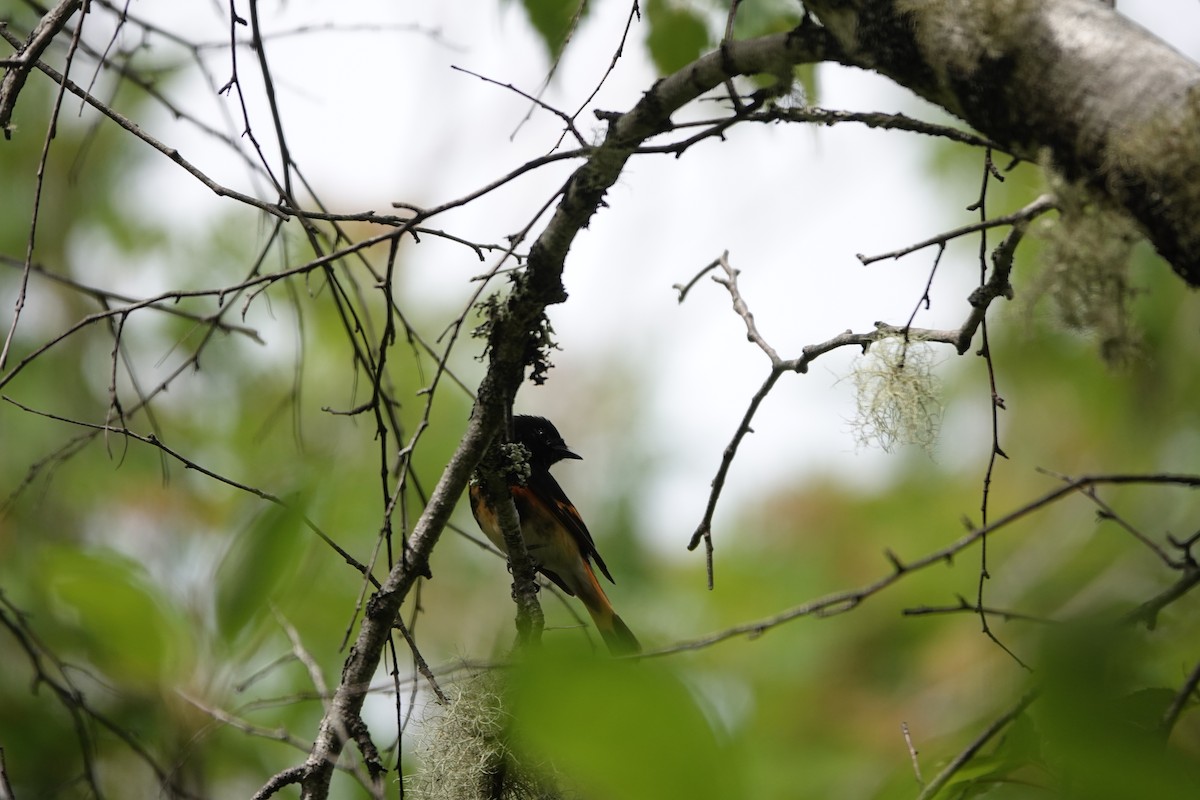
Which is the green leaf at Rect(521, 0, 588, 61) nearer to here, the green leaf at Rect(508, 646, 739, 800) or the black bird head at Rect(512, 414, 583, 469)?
the green leaf at Rect(508, 646, 739, 800)

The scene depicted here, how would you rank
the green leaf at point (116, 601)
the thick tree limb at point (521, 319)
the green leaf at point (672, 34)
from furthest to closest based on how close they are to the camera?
the green leaf at point (116, 601)
the green leaf at point (672, 34)
the thick tree limb at point (521, 319)

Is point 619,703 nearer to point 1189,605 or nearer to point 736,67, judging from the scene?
point 1189,605

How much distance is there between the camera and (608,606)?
441cm

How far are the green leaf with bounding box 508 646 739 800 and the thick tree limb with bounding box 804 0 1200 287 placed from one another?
812 mm

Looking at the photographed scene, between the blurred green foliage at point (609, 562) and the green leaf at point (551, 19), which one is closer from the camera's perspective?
the blurred green foliage at point (609, 562)

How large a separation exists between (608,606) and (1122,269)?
3365mm

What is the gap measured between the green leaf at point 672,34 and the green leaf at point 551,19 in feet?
0.68

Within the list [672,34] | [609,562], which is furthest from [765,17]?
[609,562]

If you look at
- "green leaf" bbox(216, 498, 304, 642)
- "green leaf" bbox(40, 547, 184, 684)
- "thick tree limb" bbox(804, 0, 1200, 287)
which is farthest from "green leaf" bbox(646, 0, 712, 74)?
"green leaf" bbox(40, 547, 184, 684)

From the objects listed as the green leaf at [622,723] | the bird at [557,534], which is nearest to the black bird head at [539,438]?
the bird at [557,534]

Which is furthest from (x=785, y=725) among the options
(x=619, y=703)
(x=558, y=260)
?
(x=619, y=703)

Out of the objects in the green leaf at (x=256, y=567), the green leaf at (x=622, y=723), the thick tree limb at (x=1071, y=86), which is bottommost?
the green leaf at (x=622, y=723)

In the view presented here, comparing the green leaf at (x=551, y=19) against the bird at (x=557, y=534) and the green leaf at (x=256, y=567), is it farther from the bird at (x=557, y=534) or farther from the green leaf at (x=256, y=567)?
the bird at (x=557, y=534)

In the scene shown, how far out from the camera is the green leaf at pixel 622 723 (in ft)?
2.50
